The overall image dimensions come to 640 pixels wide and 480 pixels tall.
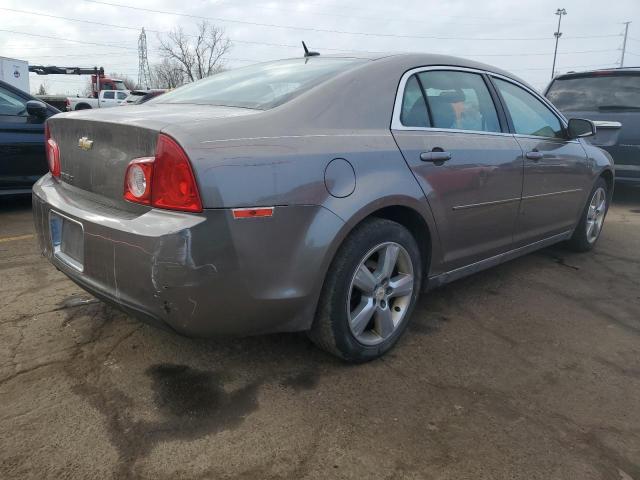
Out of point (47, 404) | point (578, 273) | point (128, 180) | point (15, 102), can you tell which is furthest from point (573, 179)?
point (15, 102)

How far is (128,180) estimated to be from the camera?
226 centimetres

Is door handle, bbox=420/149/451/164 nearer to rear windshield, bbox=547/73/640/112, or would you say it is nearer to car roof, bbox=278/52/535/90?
car roof, bbox=278/52/535/90

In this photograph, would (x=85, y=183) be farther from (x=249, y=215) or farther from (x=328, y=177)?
(x=328, y=177)

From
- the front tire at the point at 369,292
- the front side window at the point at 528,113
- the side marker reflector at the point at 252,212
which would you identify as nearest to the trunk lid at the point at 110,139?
the side marker reflector at the point at 252,212

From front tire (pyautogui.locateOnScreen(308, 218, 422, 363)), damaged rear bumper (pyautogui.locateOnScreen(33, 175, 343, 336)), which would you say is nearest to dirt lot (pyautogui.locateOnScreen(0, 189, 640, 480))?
front tire (pyautogui.locateOnScreen(308, 218, 422, 363))

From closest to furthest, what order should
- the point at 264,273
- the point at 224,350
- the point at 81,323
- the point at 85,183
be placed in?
the point at 264,273 → the point at 85,183 → the point at 224,350 → the point at 81,323

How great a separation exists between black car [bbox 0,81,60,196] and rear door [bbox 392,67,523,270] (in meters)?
4.21

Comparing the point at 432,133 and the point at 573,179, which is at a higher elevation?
the point at 432,133

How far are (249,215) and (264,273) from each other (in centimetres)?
26

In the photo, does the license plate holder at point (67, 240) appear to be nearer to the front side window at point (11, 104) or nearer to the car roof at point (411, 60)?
the car roof at point (411, 60)

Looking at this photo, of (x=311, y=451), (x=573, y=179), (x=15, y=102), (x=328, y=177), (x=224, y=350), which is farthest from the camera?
(x=15, y=102)

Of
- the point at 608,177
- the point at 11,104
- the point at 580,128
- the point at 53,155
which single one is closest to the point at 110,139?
the point at 53,155

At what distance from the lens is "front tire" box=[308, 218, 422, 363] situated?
99.3 inches

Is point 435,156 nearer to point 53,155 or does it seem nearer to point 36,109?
point 53,155
